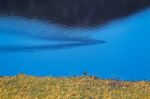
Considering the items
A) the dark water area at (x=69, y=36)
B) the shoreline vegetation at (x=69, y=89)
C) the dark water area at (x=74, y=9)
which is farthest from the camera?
the dark water area at (x=74, y=9)

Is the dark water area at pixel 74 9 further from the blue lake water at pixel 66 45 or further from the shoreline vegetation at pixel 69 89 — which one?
the shoreline vegetation at pixel 69 89

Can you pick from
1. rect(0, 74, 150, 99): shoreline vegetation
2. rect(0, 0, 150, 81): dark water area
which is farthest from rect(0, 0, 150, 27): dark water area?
rect(0, 74, 150, 99): shoreline vegetation

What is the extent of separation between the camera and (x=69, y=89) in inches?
420

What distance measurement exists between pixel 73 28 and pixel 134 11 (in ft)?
34.7

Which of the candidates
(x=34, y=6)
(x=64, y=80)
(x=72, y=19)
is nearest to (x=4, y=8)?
(x=34, y=6)

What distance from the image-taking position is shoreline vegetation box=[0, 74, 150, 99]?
33.3 ft

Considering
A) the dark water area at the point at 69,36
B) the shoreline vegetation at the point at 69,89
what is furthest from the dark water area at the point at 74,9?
the shoreline vegetation at the point at 69,89

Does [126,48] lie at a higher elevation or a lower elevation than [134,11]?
lower

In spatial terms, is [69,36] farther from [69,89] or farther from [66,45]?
[69,89]

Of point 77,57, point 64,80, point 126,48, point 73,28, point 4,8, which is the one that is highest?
point 4,8

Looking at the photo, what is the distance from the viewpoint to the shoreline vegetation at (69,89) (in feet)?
33.3

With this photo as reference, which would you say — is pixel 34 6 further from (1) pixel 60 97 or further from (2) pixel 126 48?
(1) pixel 60 97

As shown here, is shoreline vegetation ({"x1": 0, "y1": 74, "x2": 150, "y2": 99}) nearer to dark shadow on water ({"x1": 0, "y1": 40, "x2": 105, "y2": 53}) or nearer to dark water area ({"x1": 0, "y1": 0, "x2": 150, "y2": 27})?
dark shadow on water ({"x1": 0, "y1": 40, "x2": 105, "y2": 53})

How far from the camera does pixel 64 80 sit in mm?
11656
